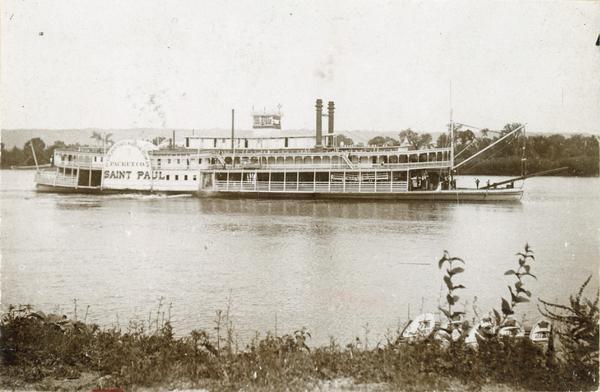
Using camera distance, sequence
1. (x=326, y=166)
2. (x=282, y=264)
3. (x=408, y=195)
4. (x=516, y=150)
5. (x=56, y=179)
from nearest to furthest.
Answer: (x=282, y=264), (x=516, y=150), (x=408, y=195), (x=56, y=179), (x=326, y=166)

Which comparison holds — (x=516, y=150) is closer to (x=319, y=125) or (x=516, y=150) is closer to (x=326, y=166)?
(x=326, y=166)

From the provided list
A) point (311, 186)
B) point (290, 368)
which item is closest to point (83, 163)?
point (311, 186)

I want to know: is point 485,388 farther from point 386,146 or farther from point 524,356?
point 386,146

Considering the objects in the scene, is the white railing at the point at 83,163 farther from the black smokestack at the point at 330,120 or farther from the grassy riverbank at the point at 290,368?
the grassy riverbank at the point at 290,368

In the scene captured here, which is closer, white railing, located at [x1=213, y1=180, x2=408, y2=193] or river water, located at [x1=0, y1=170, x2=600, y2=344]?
river water, located at [x1=0, y1=170, x2=600, y2=344]

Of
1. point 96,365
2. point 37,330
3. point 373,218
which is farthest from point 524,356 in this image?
point 373,218

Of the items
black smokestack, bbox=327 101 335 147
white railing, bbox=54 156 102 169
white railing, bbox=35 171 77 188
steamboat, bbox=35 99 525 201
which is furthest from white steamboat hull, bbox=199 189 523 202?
white railing, bbox=35 171 77 188

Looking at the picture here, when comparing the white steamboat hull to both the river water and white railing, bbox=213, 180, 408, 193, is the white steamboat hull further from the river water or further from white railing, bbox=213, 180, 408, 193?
the river water
